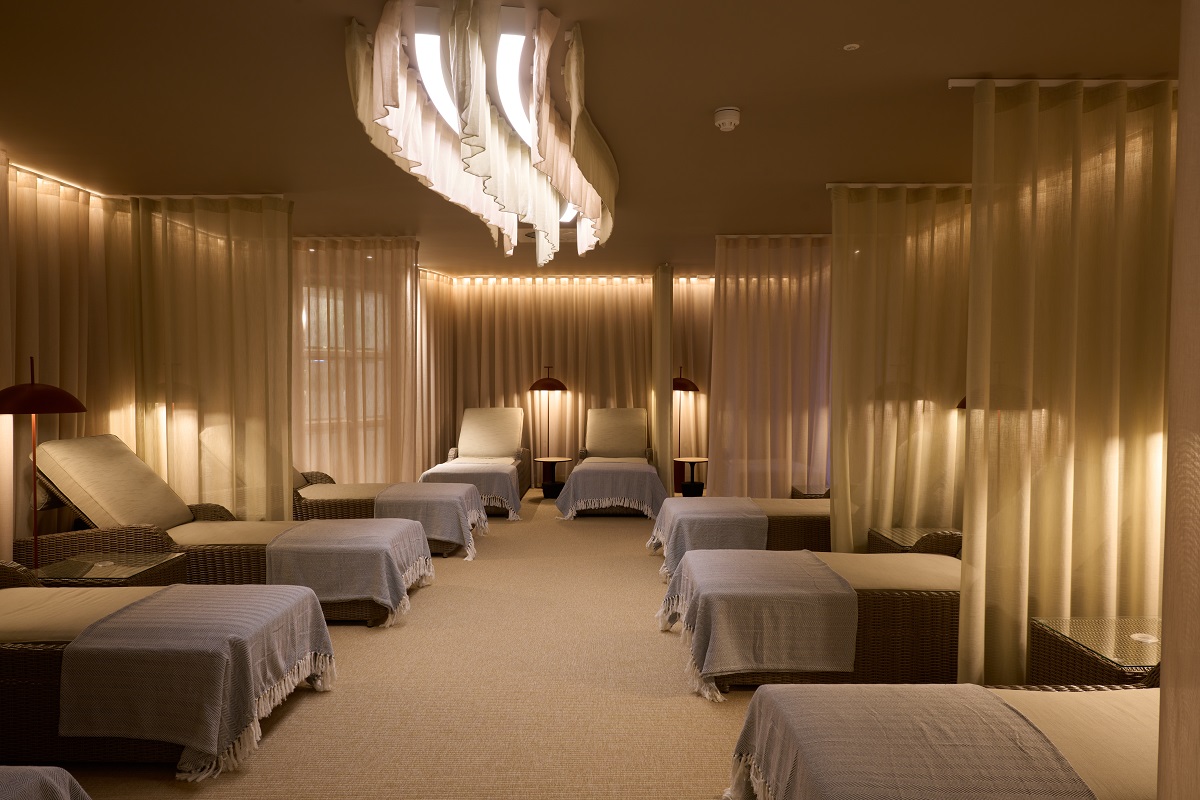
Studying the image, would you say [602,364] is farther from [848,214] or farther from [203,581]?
[203,581]

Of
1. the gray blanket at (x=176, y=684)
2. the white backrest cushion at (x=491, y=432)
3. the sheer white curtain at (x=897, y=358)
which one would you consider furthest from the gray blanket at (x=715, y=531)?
the white backrest cushion at (x=491, y=432)

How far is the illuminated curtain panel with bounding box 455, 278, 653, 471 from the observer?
9141 millimetres

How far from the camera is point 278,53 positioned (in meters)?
2.71

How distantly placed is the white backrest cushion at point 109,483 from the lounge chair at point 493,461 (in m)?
2.56

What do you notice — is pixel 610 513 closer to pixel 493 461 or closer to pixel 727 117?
pixel 493 461

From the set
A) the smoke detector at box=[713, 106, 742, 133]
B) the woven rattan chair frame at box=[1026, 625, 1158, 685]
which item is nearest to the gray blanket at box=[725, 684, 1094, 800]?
the woven rattan chair frame at box=[1026, 625, 1158, 685]

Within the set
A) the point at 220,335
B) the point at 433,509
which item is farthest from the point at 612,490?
the point at 220,335

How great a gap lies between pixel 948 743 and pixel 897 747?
0.13 m

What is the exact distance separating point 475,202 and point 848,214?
2.57 metres

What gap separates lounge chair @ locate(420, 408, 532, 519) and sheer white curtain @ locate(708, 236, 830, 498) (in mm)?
1961

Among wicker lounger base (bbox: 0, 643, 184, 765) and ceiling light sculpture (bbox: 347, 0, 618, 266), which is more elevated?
ceiling light sculpture (bbox: 347, 0, 618, 266)

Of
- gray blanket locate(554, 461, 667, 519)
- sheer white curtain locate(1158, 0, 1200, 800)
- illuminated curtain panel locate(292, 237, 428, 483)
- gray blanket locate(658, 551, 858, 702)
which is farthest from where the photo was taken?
gray blanket locate(554, 461, 667, 519)

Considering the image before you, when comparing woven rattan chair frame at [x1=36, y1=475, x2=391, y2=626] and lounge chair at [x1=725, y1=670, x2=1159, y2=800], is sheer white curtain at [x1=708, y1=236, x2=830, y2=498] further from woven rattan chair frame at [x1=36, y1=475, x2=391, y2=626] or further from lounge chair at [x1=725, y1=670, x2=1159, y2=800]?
lounge chair at [x1=725, y1=670, x2=1159, y2=800]

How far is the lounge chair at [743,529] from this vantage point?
4.73 m
